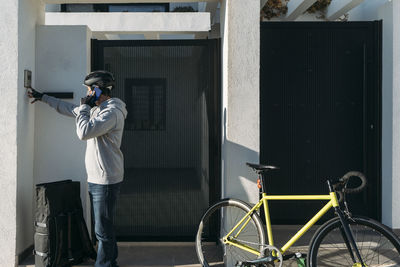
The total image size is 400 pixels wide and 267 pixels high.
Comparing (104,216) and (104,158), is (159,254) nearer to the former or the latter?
(104,216)

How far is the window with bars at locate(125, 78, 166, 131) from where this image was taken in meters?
4.84

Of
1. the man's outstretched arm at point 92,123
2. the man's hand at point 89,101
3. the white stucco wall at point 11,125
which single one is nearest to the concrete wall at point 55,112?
the white stucco wall at point 11,125

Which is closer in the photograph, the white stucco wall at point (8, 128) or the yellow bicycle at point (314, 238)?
the yellow bicycle at point (314, 238)

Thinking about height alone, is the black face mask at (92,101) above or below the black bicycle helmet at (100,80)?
below

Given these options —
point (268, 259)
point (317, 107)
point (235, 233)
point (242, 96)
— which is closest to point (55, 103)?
point (242, 96)

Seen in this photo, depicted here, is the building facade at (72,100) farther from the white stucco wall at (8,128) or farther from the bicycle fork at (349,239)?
the bicycle fork at (349,239)

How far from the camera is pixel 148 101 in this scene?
4840 mm

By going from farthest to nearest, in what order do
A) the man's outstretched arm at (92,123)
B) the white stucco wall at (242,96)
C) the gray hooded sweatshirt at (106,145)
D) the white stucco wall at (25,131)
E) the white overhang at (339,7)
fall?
1. the white overhang at (339,7)
2. the white stucco wall at (25,131)
3. the white stucco wall at (242,96)
4. the gray hooded sweatshirt at (106,145)
5. the man's outstretched arm at (92,123)

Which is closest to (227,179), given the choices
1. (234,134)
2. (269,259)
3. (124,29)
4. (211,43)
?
(234,134)

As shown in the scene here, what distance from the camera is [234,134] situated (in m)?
4.04

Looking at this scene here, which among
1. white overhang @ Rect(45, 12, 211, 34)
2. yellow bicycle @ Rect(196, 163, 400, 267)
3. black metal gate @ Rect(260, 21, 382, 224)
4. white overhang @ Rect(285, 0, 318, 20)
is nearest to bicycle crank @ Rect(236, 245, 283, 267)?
yellow bicycle @ Rect(196, 163, 400, 267)

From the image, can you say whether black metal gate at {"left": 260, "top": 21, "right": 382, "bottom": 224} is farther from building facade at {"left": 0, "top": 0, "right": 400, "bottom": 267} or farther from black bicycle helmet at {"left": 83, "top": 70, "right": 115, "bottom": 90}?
black bicycle helmet at {"left": 83, "top": 70, "right": 115, "bottom": 90}

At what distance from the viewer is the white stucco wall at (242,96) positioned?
4.01 metres

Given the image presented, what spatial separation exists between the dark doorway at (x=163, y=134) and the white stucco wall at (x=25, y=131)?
2.37 ft
